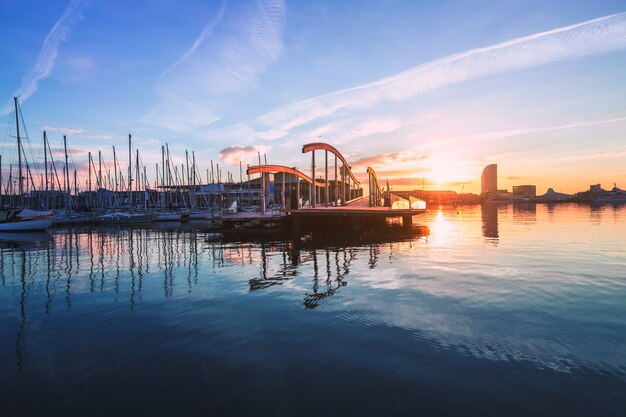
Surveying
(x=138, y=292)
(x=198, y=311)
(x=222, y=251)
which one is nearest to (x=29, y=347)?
(x=198, y=311)

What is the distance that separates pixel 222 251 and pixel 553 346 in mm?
19488

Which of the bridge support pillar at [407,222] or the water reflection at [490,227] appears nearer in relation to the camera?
the water reflection at [490,227]

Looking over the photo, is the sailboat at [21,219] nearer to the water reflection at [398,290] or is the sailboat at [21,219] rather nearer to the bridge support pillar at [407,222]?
the water reflection at [398,290]

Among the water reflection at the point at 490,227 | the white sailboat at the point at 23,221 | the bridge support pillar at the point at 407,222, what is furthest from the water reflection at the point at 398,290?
the white sailboat at the point at 23,221

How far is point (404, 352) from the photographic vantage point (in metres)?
6.63

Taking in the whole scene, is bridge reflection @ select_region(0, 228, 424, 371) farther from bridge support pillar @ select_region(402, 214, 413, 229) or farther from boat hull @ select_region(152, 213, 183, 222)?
boat hull @ select_region(152, 213, 183, 222)

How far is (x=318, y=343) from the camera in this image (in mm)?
7156

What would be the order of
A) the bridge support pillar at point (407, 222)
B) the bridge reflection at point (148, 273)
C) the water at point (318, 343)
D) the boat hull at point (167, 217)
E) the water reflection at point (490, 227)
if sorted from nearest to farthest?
1. the water at point (318, 343)
2. the bridge reflection at point (148, 273)
3. the water reflection at point (490, 227)
4. the bridge support pillar at point (407, 222)
5. the boat hull at point (167, 217)

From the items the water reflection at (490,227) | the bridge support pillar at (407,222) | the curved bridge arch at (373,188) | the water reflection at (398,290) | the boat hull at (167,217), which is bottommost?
the water reflection at (490,227)

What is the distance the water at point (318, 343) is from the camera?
16.6ft

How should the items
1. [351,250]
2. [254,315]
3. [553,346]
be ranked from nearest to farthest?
[553,346]
[254,315]
[351,250]

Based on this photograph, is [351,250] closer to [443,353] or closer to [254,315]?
[254,315]

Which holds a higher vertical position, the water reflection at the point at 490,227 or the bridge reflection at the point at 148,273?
the bridge reflection at the point at 148,273

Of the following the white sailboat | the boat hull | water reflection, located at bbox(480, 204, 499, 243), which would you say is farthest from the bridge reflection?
the boat hull
